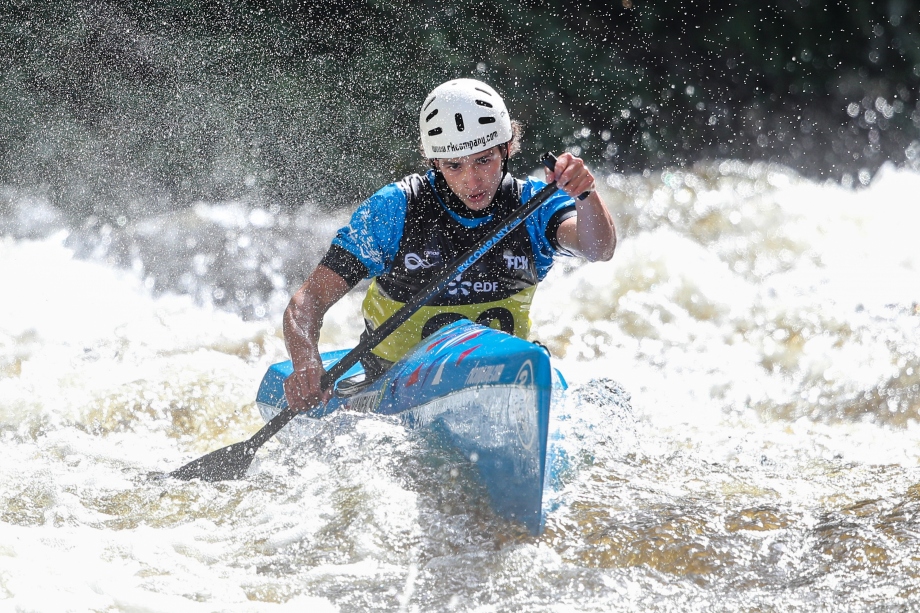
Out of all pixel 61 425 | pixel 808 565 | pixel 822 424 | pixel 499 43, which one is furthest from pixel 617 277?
pixel 808 565

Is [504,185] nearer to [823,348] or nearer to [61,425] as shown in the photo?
[61,425]

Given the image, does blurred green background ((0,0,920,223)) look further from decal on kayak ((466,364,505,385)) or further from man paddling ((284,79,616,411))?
decal on kayak ((466,364,505,385))

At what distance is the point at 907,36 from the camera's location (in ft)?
32.8

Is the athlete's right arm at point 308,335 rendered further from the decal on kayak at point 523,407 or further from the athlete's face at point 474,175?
the decal on kayak at point 523,407

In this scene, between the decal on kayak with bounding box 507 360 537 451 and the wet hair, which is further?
the wet hair

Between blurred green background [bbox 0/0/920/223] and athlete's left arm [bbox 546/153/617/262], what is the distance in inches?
187

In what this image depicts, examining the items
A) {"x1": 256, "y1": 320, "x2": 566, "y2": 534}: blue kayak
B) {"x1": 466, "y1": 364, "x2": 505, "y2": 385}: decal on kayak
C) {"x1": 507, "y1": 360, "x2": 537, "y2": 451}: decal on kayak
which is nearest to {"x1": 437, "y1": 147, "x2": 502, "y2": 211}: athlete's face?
{"x1": 256, "y1": 320, "x2": 566, "y2": 534}: blue kayak

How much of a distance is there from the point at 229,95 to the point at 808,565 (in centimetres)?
698

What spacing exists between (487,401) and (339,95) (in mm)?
6049

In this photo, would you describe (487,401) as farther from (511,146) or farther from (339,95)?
(339,95)

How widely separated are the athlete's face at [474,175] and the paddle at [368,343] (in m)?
0.16

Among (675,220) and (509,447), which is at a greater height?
(675,220)

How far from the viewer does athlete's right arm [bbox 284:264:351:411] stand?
336cm

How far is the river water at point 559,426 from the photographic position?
2.62m
